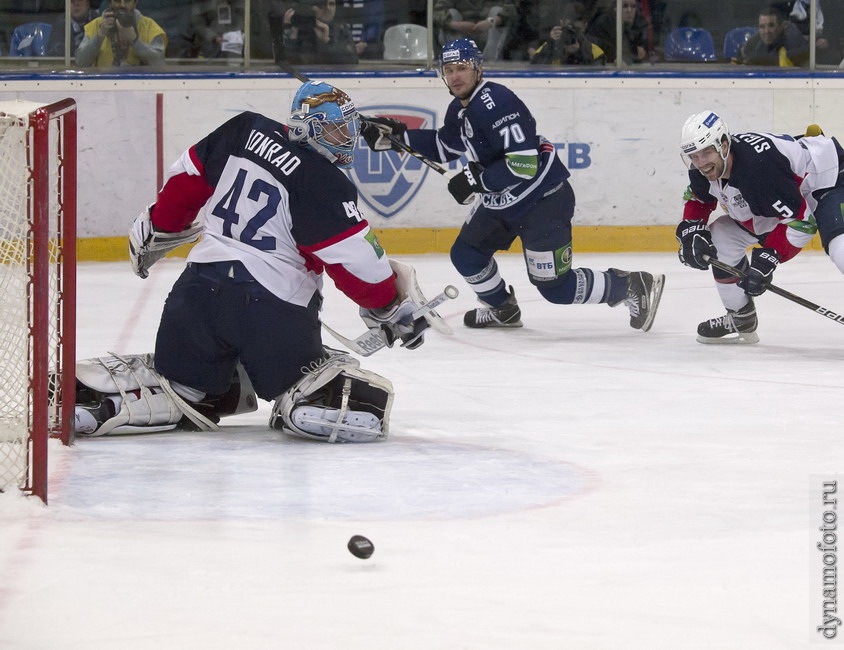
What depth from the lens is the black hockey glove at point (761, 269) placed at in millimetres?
4578

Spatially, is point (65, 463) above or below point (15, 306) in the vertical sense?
below

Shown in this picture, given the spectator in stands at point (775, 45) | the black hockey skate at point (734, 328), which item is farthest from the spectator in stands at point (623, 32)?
the black hockey skate at point (734, 328)

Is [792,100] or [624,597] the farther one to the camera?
[792,100]

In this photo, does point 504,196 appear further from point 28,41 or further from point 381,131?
point 28,41

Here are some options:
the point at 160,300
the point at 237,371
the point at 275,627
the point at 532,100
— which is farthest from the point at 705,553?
the point at 532,100

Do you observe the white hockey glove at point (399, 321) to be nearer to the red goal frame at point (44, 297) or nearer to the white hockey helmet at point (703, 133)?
the red goal frame at point (44, 297)

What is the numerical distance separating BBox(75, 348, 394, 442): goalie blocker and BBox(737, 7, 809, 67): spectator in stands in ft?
16.4

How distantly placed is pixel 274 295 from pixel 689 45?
5.01 meters

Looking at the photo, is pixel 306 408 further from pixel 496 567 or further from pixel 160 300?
pixel 160 300

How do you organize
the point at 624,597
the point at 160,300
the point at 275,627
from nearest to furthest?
1. the point at 275,627
2. the point at 624,597
3. the point at 160,300

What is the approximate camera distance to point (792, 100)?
290 inches

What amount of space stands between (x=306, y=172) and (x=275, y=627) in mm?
1394

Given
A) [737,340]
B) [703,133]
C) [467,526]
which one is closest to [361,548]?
[467,526]

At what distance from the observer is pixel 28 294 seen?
8.63 feet
